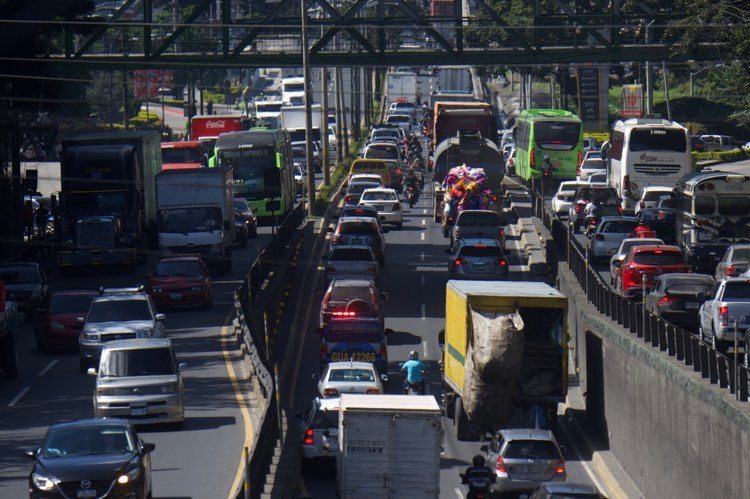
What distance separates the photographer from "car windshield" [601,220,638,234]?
168 feet

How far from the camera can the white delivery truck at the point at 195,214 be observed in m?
52.2

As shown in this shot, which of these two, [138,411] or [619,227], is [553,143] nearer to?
[619,227]

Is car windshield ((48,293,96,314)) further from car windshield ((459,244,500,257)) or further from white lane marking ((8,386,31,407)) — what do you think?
car windshield ((459,244,500,257))

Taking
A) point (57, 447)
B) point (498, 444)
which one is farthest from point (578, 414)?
point (57, 447)

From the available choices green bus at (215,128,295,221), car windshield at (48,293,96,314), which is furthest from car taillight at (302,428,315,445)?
green bus at (215,128,295,221)

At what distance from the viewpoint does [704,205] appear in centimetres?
4850

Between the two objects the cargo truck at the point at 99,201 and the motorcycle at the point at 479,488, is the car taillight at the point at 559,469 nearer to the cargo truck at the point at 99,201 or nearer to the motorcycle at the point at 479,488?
the motorcycle at the point at 479,488

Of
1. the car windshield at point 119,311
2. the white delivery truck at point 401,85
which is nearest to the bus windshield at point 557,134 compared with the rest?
the car windshield at point 119,311

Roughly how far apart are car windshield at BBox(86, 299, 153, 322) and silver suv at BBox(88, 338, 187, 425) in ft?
21.8

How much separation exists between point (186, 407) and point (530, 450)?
8.67m

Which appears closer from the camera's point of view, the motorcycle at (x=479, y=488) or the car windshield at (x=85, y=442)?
the car windshield at (x=85, y=442)

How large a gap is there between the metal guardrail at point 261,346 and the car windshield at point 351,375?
52.0 inches

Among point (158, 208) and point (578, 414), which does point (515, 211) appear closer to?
point (158, 208)

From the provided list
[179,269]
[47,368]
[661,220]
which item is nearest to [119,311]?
[47,368]
